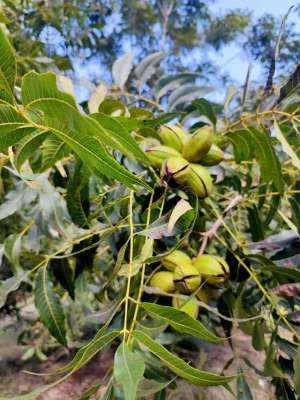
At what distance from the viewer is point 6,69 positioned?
395 millimetres

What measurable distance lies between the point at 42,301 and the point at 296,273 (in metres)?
0.41

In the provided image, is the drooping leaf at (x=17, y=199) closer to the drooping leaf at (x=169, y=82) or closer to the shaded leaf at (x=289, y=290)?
the drooping leaf at (x=169, y=82)

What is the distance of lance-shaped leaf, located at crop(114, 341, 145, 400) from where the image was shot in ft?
1.23

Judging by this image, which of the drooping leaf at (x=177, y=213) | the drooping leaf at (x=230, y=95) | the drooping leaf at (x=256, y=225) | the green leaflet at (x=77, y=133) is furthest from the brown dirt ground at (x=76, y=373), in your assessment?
the green leaflet at (x=77, y=133)

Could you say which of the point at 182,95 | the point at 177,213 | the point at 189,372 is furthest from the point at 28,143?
the point at 182,95

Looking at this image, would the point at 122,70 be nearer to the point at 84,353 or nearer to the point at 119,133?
the point at 119,133

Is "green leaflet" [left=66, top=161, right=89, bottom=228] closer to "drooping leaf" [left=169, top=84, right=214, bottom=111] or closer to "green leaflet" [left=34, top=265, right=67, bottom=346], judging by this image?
"green leaflet" [left=34, top=265, right=67, bottom=346]

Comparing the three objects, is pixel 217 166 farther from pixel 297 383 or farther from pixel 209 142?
pixel 297 383

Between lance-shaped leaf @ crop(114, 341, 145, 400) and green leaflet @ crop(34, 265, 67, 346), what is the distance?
0.89 feet

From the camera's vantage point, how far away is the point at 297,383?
0.53 metres

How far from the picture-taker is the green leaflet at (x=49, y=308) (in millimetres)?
682

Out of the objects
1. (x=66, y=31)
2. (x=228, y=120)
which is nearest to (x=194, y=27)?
(x=66, y=31)

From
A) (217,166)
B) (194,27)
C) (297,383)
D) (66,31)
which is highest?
(66,31)

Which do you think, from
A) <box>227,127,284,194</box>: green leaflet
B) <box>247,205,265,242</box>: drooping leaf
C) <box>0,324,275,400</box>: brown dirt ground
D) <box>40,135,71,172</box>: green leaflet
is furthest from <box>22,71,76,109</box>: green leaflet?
<box>0,324,275,400</box>: brown dirt ground
